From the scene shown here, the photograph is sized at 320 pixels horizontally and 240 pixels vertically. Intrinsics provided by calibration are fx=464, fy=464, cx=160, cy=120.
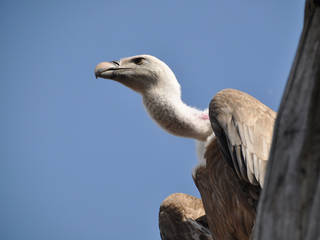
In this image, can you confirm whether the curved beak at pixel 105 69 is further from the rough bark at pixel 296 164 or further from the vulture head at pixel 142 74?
the rough bark at pixel 296 164

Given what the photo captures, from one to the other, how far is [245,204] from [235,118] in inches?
30.0

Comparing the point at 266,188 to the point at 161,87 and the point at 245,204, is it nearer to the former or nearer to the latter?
the point at 245,204

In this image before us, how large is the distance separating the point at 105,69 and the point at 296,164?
13.9ft

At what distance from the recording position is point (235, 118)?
354 centimetres

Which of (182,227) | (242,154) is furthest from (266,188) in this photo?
(182,227)

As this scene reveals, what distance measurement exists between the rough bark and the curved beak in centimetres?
408

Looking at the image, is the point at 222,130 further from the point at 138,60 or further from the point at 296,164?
the point at 296,164

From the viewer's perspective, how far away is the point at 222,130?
354 cm

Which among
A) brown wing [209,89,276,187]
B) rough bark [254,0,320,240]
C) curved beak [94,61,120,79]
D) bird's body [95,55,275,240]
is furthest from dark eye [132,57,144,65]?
rough bark [254,0,320,240]

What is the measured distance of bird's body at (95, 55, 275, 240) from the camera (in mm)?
3416

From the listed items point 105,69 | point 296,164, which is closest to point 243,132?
point 105,69

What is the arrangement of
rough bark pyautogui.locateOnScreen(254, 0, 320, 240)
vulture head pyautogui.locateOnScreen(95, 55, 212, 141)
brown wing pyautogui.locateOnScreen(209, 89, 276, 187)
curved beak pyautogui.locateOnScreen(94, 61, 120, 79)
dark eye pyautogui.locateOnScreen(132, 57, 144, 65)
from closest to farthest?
rough bark pyautogui.locateOnScreen(254, 0, 320, 240) < brown wing pyautogui.locateOnScreen(209, 89, 276, 187) < vulture head pyautogui.locateOnScreen(95, 55, 212, 141) < curved beak pyautogui.locateOnScreen(94, 61, 120, 79) < dark eye pyautogui.locateOnScreen(132, 57, 144, 65)

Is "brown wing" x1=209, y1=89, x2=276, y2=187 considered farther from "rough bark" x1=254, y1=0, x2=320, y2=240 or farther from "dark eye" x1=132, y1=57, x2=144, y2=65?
"rough bark" x1=254, y1=0, x2=320, y2=240

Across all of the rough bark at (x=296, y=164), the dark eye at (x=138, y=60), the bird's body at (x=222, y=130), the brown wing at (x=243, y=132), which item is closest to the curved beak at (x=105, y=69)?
the bird's body at (x=222, y=130)
